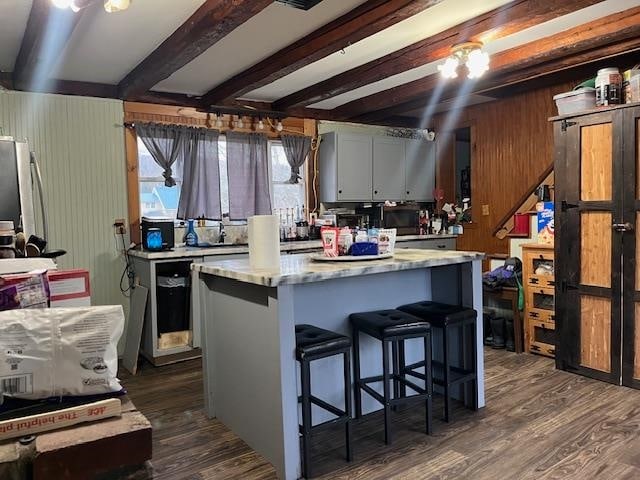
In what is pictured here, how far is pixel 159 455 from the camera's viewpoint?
2.58m

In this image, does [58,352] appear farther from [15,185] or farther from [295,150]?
[295,150]

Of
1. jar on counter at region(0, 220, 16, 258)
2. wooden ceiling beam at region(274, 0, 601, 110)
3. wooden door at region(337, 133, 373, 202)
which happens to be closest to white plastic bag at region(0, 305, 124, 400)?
jar on counter at region(0, 220, 16, 258)

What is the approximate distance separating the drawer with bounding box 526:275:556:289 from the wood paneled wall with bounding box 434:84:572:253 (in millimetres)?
1379

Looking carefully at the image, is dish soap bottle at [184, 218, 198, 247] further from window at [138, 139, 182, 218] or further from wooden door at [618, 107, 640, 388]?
wooden door at [618, 107, 640, 388]

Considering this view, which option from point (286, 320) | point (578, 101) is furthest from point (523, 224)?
point (286, 320)

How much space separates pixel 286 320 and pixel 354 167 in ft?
11.6

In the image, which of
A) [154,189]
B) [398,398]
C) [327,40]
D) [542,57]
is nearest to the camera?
[398,398]

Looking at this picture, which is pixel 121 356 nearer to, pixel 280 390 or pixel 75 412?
pixel 280 390

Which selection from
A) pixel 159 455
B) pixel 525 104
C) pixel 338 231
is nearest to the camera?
pixel 159 455

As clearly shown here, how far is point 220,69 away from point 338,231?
2.01 metres

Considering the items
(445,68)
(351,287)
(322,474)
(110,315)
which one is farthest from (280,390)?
(445,68)

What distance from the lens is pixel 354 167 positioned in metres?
5.57

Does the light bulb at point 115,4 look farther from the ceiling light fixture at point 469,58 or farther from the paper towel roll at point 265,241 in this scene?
the ceiling light fixture at point 469,58

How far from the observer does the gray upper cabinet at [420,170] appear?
6.01 metres
